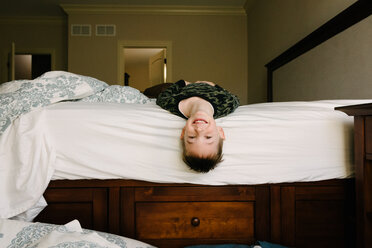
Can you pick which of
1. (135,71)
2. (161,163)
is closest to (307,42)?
(161,163)

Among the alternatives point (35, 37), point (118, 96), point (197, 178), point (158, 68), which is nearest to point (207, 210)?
point (197, 178)

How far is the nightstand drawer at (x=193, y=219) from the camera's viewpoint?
115 cm

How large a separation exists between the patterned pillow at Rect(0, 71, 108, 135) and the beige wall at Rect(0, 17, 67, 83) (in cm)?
379

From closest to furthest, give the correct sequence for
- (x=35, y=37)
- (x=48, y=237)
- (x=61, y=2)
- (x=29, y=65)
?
(x=48, y=237)
(x=61, y=2)
(x=35, y=37)
(x=29, y=65)

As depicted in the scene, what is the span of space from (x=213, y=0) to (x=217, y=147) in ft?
12.1

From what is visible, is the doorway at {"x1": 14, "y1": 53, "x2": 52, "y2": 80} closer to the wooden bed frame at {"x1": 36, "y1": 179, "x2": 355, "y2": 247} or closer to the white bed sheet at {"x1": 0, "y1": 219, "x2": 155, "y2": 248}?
the wooden bed frame at {"x1": 36, "y1": 179, "x2": 355, "y2": 247}

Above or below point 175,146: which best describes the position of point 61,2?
above

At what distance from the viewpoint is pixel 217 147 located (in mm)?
1053

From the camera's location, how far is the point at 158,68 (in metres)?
4.75

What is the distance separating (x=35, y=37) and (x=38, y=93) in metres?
4.28

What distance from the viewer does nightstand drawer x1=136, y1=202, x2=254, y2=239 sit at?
115 centimetres

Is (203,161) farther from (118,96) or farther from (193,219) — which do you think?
(118,96)

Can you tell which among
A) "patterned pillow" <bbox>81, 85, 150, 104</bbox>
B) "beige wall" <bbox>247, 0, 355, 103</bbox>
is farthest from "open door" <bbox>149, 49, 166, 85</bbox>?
"patterned pillow" <bbox>81, 85, 150, 104</bbox>

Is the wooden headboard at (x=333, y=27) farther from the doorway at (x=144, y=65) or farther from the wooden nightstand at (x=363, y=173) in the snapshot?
the doorway at (x=144, y=65)
